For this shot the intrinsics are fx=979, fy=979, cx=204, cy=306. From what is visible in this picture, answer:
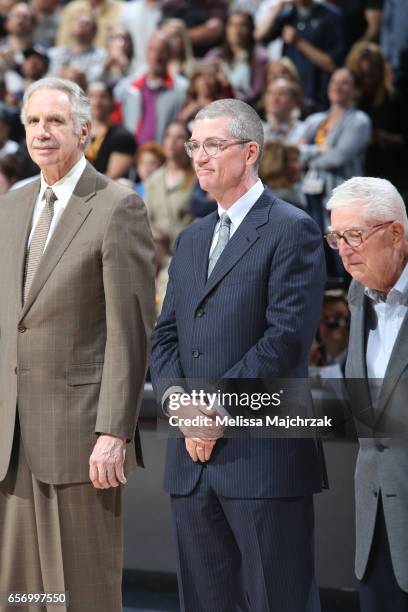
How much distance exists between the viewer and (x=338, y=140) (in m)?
6.08

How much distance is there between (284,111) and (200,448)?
168 inches

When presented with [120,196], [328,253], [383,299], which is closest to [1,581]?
[120,196]

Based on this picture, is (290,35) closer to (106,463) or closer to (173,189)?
(173,189)

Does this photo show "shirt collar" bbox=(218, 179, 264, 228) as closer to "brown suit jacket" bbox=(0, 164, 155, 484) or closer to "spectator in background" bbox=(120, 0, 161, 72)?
"brown suit jacket" bbox=(0, 164, 155, 484)

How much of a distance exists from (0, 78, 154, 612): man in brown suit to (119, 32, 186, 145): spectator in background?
4.47 m

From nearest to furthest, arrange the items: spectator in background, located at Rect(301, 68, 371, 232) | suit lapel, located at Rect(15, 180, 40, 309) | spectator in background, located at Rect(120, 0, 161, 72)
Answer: suit lapel, located at Rect(15, 180, 40, 309) → spectator in background, located at Rect(301, 68, 371, 232) → spectator in background, located at Rect(120, 0, 161, 72)

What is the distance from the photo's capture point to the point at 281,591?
2.38 metres

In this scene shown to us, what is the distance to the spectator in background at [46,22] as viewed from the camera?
28.6ft

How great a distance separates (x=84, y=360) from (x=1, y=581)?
636 millimetres

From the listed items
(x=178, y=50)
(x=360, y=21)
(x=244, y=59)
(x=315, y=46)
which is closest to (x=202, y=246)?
(x=315, y=46)

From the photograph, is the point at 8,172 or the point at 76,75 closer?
the point at 8,172

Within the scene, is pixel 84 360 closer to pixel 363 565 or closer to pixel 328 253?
pixel 363 565

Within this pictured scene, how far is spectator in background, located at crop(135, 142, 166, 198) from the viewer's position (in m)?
6.61

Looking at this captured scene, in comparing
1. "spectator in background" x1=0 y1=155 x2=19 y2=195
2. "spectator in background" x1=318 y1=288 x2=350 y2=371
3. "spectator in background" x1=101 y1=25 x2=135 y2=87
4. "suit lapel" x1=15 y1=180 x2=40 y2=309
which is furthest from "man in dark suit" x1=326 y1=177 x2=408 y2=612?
"spectator in background" x1=101 y1=25 x2=135 y2=87
